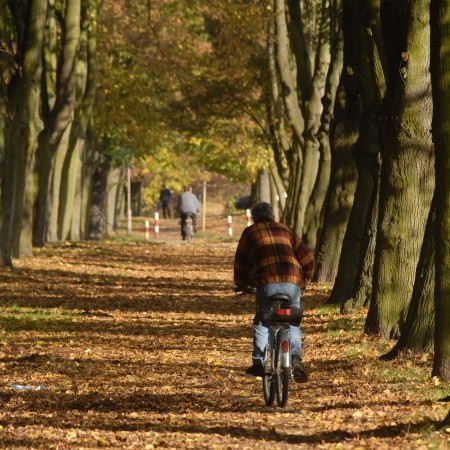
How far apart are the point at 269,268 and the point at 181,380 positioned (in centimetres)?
239

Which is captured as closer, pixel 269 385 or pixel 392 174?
pixel 269 385

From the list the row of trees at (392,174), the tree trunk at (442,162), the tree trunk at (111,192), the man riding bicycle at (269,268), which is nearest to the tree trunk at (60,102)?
the row of trees at (392,174)

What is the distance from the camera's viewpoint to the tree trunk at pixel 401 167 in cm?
1526

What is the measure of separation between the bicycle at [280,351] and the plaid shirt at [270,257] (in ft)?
0.74

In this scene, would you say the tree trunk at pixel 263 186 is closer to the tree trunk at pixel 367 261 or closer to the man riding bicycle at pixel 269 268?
the tree trunk at pixel 367 261

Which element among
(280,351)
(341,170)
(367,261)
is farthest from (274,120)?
(280,351)

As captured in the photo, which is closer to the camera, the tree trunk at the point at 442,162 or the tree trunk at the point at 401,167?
the tree trunk at the point at 442,162

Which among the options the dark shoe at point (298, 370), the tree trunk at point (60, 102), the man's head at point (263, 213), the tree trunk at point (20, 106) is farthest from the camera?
the tree trunk at point (60, 102)

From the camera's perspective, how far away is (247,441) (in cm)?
966

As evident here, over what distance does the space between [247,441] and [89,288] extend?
16469 millimetres

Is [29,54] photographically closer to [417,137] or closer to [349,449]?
[417,137]

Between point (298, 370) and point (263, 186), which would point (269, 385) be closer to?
point (298, 370)

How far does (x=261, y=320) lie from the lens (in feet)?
38.4

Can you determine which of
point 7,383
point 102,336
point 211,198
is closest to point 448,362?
point 7,383
